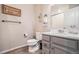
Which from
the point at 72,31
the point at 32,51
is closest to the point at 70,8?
the point at 72,31

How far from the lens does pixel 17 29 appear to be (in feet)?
3.81

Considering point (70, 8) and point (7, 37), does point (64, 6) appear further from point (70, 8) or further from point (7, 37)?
point (7, 37)

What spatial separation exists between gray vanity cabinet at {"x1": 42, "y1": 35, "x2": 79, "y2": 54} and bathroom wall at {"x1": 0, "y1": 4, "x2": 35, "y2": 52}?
225 mm

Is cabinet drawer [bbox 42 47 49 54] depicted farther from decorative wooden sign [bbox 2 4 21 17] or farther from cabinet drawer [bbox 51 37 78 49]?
decorative wooden sign [bbox 2 4 21 17]

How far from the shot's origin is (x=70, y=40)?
1053 millimetres

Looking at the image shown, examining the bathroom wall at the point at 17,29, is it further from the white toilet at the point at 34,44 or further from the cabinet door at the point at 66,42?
the cabinet door at the point at 66,42

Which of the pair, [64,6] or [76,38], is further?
[64,6]

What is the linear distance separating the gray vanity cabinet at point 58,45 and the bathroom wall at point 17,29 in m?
0.23

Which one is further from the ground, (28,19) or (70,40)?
(28,19)

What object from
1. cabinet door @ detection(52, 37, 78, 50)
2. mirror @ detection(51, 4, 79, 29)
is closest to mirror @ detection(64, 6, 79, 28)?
mirror @ detection(51, 4, 79, 29)

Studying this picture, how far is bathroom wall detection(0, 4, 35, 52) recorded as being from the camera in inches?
42.9

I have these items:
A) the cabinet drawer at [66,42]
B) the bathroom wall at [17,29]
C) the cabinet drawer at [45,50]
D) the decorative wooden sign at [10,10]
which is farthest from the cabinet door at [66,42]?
the decorative wooden sign at [10,10]
